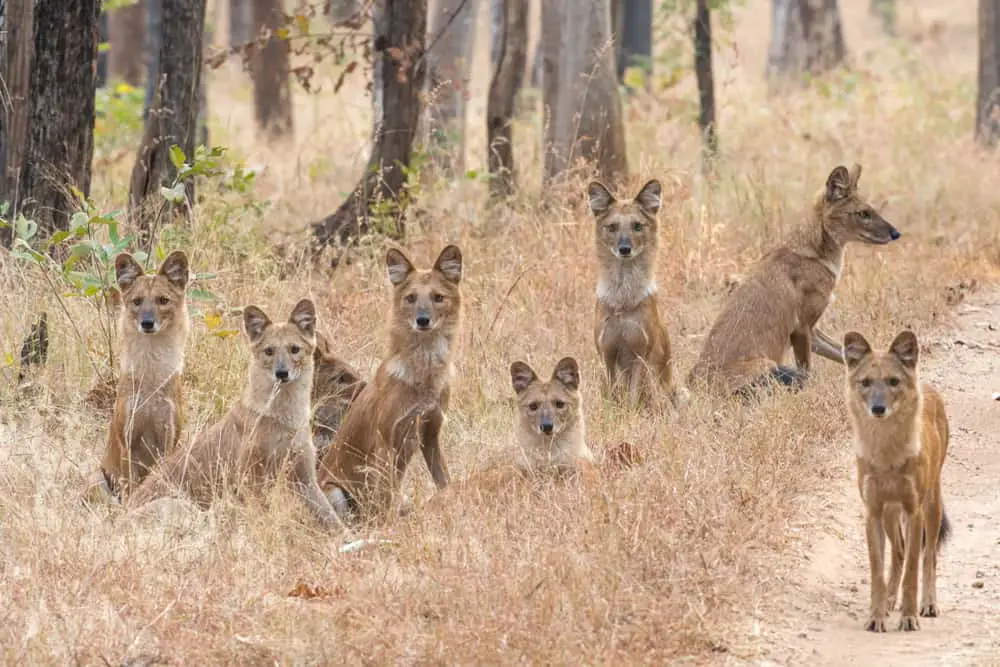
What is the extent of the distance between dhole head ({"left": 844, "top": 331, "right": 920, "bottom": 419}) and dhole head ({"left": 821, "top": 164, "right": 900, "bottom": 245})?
11.8 feet

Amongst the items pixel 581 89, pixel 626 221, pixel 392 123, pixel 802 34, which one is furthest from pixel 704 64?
pixel 802 34

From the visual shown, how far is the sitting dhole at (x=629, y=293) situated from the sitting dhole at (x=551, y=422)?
1421mm

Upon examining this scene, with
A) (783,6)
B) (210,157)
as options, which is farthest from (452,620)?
(783,6)

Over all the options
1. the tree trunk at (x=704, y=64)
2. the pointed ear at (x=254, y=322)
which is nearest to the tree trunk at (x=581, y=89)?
the tree trunk at (x=704, y=64)

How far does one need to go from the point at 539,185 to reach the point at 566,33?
4.18 feet

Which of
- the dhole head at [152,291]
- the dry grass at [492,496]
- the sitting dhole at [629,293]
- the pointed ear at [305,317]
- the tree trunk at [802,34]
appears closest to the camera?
the dry grass at [492,496]

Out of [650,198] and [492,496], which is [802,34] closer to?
[650,198]

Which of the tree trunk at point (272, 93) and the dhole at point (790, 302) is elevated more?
the tree trunk at point (272, 93)

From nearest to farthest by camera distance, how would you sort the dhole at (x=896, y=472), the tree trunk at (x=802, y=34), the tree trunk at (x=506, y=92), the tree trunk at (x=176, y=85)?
the dhole at (x=896, y=472), the tree trunk at (x=176, y=85), the tree trunk at (x=506, y=92), the tree trunk at (x=802, y=34)

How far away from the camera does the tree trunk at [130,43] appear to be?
28.8m

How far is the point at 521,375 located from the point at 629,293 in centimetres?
171

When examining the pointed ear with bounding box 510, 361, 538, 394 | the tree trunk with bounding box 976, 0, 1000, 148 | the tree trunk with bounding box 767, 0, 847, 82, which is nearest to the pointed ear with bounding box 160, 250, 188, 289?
the pointed ear with bounding box 510, 361, 538, 394

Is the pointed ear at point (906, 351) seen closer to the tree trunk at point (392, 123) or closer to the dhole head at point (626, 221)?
the dhole head at point (626, 221)

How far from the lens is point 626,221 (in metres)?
9.06
